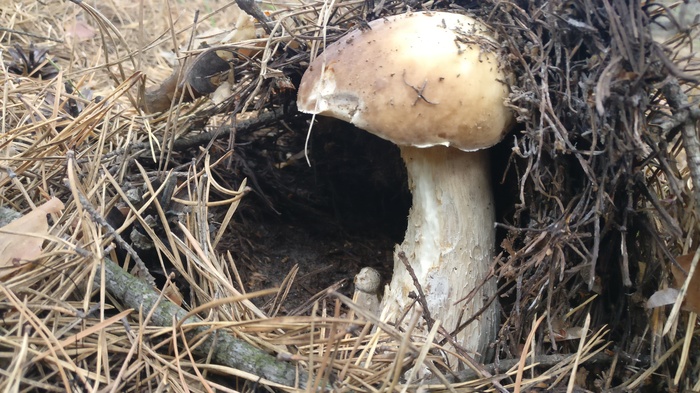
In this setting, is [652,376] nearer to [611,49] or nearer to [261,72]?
[611,49]

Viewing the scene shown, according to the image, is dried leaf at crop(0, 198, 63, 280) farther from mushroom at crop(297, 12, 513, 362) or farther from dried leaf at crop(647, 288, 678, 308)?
dried leaf at crop(647, 288, 678, 308)

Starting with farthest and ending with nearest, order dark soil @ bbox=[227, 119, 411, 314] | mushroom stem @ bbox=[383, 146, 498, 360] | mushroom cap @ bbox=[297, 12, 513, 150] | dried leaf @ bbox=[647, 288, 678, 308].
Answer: dark soil @ bbox=[227, 119, 411, 314]
mushroom stem @ bbox=[383, 146, 498, 360]
mushroom cap @ bbox=[297, 12, 513, 150]
dried leaf @ bbox=[647, 288, 678, 308]

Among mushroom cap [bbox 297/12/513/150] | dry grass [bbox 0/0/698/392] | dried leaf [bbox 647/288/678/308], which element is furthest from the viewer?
mushroom cap [bbox 297/12/513/150]

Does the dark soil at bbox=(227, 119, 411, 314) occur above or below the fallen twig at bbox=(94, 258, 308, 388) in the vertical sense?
below

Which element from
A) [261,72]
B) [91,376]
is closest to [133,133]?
[261,72]

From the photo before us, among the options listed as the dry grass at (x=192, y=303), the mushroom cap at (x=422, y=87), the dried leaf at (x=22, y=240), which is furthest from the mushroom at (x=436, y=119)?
the dried leaf at (x=22, y=240)

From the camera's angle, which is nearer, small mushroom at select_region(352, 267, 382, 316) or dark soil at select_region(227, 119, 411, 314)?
small mushroom at select_region(352, 267, 382, 316)

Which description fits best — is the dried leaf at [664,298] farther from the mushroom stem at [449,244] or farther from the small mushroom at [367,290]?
the small mushroom at [367,290]

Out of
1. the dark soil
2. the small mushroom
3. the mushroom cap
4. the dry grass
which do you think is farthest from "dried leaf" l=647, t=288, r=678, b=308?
the dark soil
